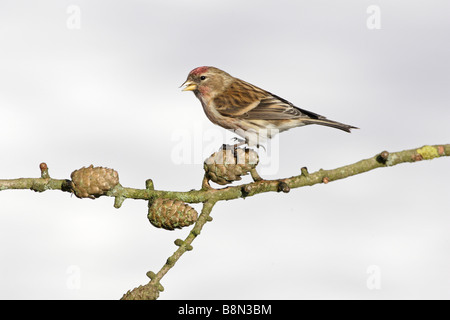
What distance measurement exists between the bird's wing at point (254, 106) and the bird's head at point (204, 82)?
173mm

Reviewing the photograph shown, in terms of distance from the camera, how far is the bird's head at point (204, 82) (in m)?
8.63

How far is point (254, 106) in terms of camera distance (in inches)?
327

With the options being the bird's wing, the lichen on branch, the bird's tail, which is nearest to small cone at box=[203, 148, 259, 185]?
the lichen on branch

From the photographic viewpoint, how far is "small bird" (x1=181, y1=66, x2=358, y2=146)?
7906 millimetres

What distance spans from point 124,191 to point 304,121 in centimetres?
373

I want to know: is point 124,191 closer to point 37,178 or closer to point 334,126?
point 37,178

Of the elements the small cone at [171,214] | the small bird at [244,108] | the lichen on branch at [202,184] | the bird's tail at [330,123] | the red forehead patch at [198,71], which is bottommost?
the small cone at [171,214]

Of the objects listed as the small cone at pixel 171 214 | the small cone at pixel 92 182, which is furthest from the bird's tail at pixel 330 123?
the small cone at pixel 92 182

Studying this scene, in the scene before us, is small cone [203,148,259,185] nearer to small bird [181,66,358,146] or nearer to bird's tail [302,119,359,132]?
bird's tail [302,119,359,132]

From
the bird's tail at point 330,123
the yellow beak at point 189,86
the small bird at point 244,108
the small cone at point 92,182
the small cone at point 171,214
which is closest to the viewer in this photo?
the small cone at point 171,214

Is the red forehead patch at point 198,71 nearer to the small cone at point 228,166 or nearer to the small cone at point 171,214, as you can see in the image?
the small cone at point 228,166

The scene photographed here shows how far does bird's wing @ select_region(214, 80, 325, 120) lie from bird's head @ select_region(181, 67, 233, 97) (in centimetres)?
→ 17

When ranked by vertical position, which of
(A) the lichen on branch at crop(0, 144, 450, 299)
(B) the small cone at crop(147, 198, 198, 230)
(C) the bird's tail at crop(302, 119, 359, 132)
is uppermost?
(C) the bird's tail at crop(302, 119, 359, 132)
